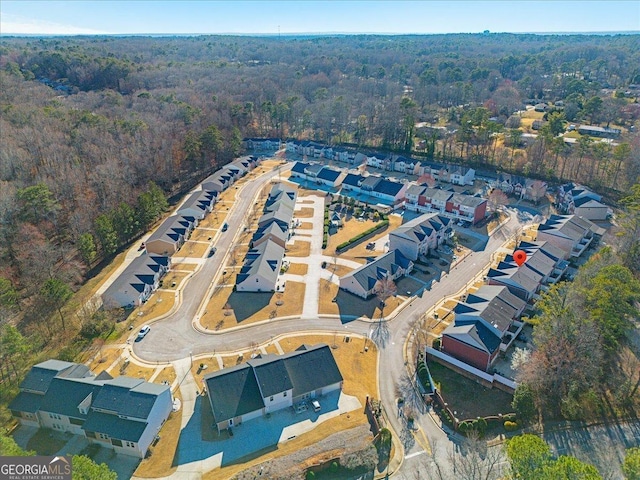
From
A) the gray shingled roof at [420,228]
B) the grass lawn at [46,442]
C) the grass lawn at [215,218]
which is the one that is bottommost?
the grass lawn at [46,442]

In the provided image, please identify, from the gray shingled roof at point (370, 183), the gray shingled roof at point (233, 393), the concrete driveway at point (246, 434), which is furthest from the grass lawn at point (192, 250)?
the gray shingled roof at point (370, 183)

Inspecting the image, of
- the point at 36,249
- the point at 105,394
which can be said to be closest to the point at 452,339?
the point at 105,394

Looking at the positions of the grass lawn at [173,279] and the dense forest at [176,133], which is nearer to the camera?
the grass lawn at [173,279]

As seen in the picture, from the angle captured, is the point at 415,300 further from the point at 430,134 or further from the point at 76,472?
the point at 430,134

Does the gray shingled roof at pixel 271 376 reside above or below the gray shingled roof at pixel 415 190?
below

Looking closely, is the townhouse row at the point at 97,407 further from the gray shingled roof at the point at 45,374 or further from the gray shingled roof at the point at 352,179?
the gray shingled roof at the point at 352,179

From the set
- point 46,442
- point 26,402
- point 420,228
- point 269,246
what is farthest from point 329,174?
point 46,442

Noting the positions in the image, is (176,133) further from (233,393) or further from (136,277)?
(233,393)
